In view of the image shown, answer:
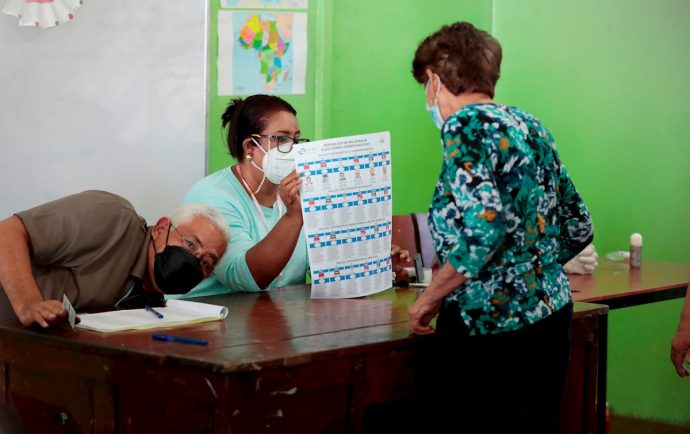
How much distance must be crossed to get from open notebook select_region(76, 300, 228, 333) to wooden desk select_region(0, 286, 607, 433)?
0.04m

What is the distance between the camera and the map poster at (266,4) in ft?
13.9

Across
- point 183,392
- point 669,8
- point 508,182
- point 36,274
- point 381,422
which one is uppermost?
point 669,8

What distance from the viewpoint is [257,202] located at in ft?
10.2

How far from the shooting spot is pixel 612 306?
320 centimetres

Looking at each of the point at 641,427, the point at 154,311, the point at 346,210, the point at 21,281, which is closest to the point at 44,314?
the point at 21,281

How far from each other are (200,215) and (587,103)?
9.27ft

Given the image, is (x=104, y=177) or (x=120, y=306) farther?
(x=104, y=177)

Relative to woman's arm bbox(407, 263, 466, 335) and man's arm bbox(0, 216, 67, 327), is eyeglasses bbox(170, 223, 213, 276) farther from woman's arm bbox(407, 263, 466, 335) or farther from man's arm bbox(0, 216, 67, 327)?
woman's arm bbox(407, 263, 466, 335)

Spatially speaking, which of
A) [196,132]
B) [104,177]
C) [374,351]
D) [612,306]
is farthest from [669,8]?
Result: [374,351]

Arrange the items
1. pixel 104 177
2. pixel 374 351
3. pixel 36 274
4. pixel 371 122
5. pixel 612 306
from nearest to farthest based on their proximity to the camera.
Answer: pixel 374 351
pixel 36 274
pixel 612 306
pixel 104 177
pixel 371 122

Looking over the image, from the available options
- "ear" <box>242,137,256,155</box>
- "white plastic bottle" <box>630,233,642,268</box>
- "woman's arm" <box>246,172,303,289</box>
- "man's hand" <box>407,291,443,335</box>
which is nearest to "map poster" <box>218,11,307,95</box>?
"ear" <box>242,137,256,155</box>

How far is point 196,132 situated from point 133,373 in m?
2.27

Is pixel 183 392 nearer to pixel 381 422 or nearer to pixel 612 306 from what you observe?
pixel 381 422

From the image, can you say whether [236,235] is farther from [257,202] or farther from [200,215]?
[200,215]
